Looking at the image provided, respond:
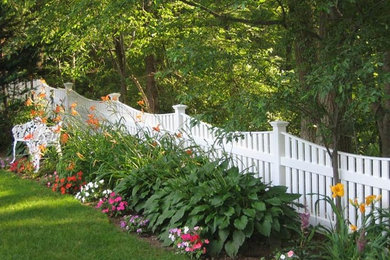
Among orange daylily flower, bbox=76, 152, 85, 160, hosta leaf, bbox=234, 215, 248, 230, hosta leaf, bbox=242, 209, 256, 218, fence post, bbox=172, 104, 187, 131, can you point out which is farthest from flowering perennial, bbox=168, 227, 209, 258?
fence post, bbox=172, 104, 187, 131

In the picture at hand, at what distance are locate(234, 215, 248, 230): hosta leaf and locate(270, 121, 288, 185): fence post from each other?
112 centimetres

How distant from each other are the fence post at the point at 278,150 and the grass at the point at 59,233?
1535 millimetres

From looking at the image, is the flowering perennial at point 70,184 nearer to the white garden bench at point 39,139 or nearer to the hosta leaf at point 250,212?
the white garden bench at point 39,139

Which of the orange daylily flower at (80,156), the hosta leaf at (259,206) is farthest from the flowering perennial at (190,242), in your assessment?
the orange daylily flower at (80,156)

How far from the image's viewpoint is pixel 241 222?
459cm

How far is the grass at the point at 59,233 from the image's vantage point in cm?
479

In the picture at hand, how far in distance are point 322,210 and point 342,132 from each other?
2.74 feet

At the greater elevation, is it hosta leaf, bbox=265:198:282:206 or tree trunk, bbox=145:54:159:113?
tree trunk, bbox=145:54:159:113

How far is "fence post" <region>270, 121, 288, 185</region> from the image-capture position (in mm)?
5555

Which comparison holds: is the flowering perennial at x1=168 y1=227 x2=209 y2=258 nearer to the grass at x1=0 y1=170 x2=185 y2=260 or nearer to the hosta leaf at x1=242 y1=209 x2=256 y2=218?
the grass at x1=0 y1=170 x2=185 y2=260

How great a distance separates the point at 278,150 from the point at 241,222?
1276mm

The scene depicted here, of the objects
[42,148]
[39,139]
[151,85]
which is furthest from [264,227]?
[151,85]

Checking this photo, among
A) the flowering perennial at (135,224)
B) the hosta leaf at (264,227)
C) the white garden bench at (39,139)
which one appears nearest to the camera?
the hosta leaf at (264,227)

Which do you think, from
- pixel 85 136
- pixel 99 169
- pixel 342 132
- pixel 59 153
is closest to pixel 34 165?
pixel 59 153
